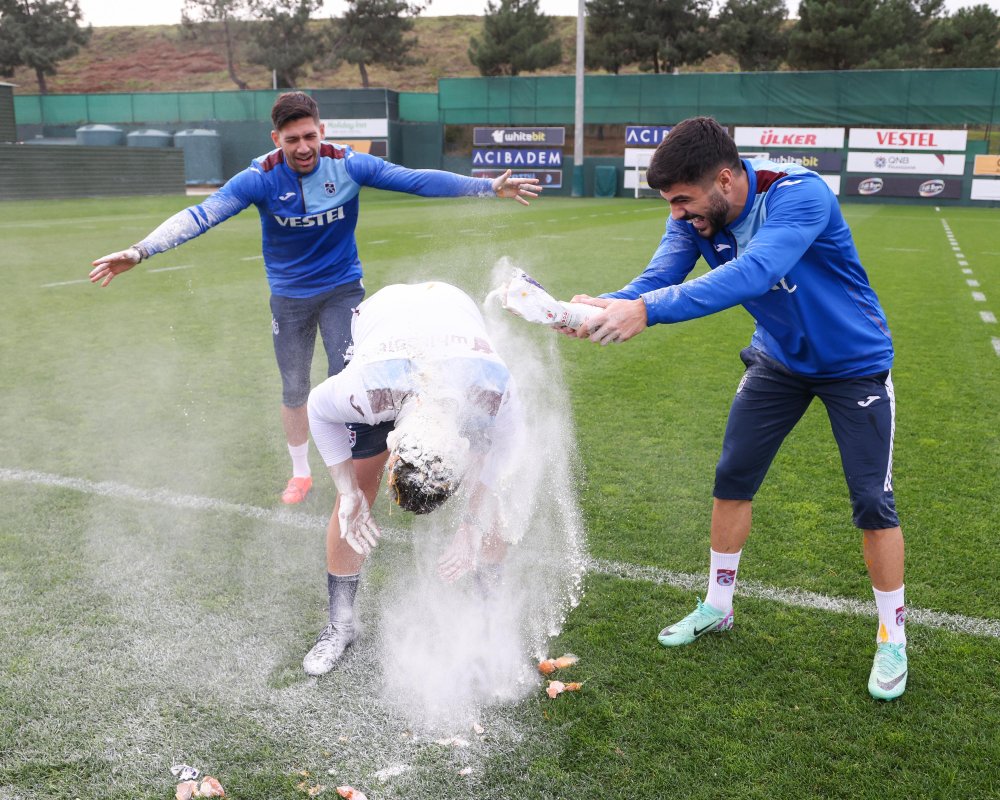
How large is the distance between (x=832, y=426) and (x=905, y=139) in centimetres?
3686

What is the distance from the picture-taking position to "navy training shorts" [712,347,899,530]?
3281mm

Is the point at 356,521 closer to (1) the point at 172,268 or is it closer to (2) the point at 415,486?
(2) the point at 415,486

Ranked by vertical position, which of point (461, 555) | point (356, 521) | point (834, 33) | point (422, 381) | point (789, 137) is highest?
point (834, 33)

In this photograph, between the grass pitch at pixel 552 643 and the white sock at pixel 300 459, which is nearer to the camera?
the grass pitch at pixel 552 643

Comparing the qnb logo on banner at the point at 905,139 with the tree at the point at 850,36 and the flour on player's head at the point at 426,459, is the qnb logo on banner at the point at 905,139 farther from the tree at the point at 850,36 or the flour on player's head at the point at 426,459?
the flour on player's head at the point at 426,459

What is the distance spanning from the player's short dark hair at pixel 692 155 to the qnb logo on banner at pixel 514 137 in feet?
126

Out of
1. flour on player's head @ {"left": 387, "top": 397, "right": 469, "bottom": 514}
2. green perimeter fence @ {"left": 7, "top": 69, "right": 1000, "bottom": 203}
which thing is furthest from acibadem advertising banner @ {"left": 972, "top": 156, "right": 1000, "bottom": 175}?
flour on player's head @ {"left": 387, "top": 397, "right": 469, "bottom": 514}

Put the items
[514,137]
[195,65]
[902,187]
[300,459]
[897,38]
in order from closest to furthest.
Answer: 1. [300,459]
2. [902,187]
3. [514,137]
4. [897,38]
5. [195,65]

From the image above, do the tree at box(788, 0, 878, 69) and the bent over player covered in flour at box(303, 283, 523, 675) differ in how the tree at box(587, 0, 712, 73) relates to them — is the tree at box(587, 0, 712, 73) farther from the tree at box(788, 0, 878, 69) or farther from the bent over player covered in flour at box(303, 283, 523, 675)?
the bent over player covered in flour at box(303, 283, 523, 675)

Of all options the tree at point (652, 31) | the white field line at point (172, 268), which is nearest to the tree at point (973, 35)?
the tree at point (652, 31)

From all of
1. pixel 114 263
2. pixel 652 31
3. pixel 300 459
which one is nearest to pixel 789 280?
pixel 114 263

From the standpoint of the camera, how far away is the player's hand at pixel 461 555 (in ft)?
11.8

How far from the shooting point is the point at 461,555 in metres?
3.60

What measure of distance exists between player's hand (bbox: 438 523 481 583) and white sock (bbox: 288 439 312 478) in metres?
2.07
